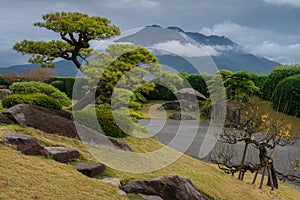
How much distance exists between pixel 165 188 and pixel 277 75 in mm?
15768

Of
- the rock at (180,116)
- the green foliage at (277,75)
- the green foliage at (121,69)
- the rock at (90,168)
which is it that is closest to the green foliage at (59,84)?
the rock at (180,116)

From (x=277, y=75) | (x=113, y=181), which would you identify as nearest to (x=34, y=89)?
(x=113, y=181)

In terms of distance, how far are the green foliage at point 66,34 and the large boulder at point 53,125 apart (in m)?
3.89

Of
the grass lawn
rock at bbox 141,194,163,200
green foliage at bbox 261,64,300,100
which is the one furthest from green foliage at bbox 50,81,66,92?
rock at bbox 141,194,163,200

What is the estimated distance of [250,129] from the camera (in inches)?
320

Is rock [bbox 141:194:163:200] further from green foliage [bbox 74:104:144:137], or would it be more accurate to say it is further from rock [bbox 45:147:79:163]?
green foliage [bbox 74:104:144:137]

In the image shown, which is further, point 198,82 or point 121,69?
point 198,82

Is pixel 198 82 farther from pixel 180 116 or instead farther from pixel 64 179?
pixel 64 179

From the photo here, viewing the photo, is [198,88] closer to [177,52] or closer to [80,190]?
[177,52]

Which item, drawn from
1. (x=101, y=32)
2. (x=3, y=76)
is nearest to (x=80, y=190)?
Result: (x=101, y=32)

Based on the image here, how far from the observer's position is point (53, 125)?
6.90 metres

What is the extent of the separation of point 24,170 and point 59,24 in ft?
23.6

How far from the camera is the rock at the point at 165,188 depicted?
4672mm

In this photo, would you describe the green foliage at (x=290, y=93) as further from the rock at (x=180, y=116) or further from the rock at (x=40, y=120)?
the rock at (x=40, y=120)
